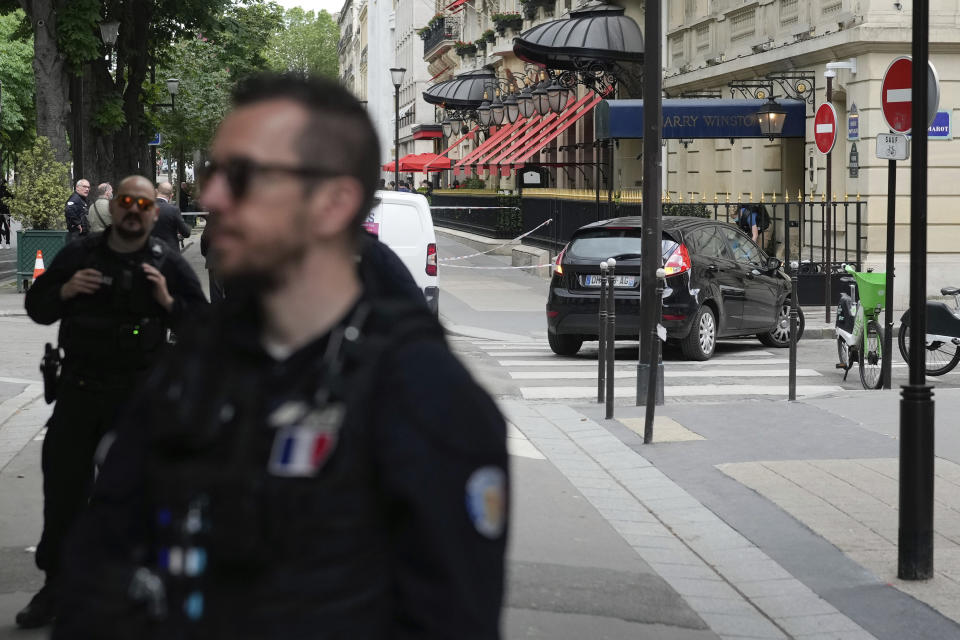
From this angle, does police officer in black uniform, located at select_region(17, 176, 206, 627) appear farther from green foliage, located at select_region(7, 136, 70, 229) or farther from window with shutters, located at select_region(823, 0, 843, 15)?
green foliage, located at select_region(7, 136, 70, 229)

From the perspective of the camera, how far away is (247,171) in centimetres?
204

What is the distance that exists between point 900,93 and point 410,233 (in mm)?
8579

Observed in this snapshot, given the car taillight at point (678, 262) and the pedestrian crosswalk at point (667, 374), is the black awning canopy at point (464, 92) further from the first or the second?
the car taillight at point (678, 262)

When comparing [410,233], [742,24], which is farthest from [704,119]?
[410,233]

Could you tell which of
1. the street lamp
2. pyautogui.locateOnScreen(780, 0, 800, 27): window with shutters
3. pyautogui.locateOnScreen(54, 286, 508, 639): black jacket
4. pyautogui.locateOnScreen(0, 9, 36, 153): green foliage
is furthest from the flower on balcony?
pyautogui.locateOnScreen(54, 286, 508, 639): black jacket

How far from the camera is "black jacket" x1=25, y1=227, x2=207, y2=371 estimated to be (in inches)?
203

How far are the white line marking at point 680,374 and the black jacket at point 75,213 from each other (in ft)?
40.6

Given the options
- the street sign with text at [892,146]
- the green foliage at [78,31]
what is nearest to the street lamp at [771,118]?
the green foliage at [78,31]

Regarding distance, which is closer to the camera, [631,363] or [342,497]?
[342,497]

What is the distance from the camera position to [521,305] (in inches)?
921

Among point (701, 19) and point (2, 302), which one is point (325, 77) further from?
point (701, 19)

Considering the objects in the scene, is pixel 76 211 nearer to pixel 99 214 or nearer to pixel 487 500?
pixel 99 214

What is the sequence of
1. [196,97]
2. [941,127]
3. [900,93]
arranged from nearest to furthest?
[900,93], [941,127], [196,97]

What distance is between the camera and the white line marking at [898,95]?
9484mm
